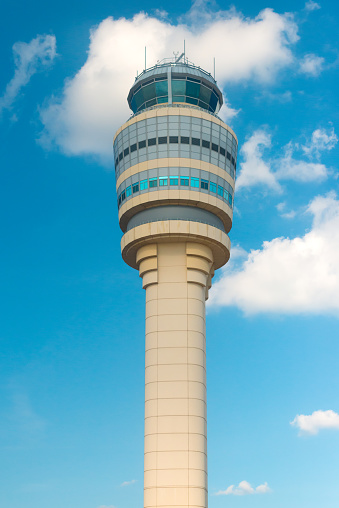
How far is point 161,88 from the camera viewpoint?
76.0 metres

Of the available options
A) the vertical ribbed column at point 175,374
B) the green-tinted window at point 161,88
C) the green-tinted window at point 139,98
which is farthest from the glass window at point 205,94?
the vertical ribbed column at point 175,374

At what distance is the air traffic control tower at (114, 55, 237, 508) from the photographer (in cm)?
6094

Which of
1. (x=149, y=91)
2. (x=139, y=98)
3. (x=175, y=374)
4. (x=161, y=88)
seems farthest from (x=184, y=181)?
(x=175, y=374)

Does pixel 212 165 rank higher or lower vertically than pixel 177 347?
higher

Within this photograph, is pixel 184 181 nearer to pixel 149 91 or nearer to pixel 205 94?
pixel 205 94

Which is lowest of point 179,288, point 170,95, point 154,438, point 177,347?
point 154,438

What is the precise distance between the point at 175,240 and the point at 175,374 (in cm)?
1452

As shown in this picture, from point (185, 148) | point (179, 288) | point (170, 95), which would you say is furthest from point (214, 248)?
point (170, 95)

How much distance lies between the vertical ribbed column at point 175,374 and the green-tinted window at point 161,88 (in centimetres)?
2025

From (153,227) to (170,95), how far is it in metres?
18.5

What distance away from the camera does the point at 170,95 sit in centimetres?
7519

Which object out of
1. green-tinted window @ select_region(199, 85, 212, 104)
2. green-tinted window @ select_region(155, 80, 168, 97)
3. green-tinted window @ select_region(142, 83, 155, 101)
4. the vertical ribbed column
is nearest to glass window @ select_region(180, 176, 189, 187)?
the vertical ribbed column

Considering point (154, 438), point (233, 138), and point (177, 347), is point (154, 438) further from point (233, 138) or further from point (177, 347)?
point (233, 138)

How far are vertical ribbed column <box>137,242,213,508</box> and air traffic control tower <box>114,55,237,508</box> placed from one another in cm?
10
